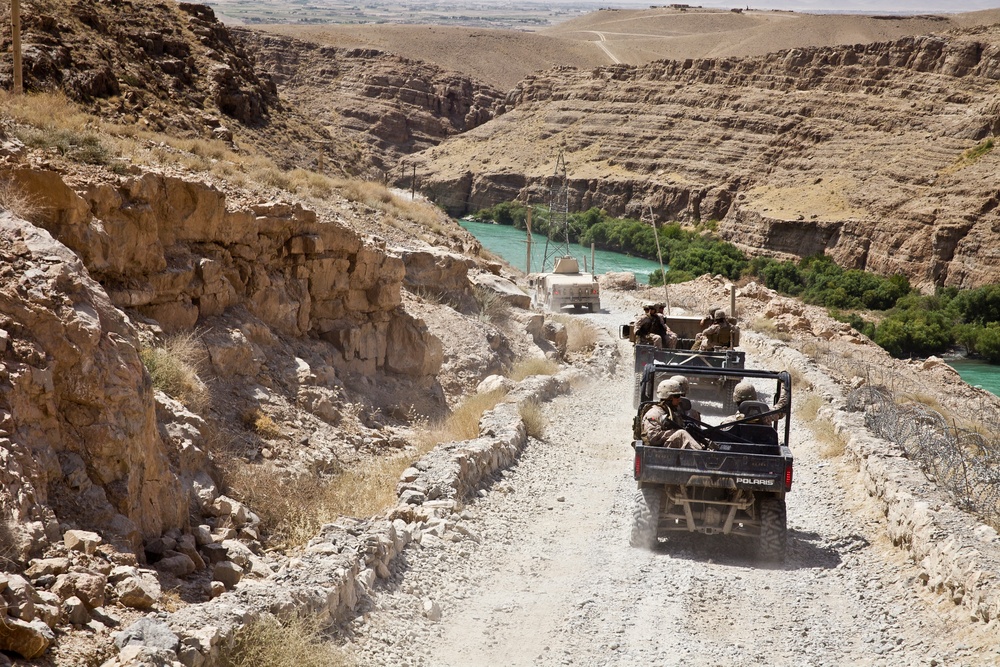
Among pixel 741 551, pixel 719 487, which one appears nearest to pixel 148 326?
pixel 719 487

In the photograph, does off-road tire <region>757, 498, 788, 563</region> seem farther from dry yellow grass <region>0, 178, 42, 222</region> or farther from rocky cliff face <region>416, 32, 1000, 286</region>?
rocky cliff face <region>416, 32, 1000, 286</region>

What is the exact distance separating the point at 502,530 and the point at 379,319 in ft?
21.4

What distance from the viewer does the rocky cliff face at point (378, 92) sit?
125 meters

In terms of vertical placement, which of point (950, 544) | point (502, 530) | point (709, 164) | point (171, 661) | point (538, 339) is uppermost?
point (171, 661)

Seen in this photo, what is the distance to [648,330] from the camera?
1727 cm

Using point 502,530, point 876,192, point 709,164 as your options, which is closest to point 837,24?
point 709,164

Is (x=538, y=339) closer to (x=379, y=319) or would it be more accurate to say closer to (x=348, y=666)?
(x=379, y=319)

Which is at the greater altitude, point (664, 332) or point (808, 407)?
point (664, 332)

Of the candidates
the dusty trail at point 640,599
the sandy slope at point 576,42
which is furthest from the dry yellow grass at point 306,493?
the sandy slope at point 576,42

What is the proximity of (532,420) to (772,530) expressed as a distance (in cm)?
544

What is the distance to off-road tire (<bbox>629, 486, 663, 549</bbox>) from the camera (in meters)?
9.47

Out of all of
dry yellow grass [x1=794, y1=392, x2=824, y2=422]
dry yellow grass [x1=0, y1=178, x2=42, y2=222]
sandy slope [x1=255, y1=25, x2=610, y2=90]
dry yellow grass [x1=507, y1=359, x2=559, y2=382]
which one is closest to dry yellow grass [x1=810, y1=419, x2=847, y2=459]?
dry yellow grass [x1=794, y1=392, x2=824, y2=422]

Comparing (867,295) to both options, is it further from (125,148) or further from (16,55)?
(125,148)

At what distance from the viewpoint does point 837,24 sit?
599ft
